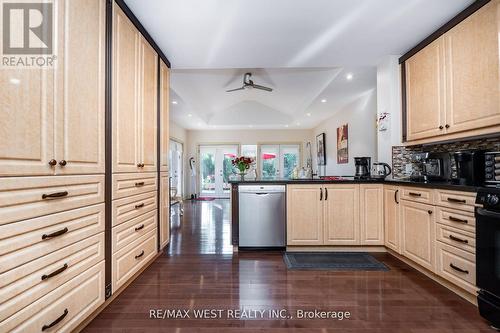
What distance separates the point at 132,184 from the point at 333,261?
7.28 feet

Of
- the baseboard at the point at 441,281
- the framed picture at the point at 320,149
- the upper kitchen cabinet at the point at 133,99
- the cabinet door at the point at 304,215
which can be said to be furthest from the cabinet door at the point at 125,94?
the framed picture at the point at 320,149

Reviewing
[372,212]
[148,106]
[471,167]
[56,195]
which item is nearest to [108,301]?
[56,195]

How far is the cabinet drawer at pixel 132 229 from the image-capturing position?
1908 millimetres

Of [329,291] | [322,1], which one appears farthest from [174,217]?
[322,1]

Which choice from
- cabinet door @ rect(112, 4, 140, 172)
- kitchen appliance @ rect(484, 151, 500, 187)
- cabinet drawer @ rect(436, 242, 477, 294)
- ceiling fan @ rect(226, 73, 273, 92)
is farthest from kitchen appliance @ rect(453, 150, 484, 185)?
ceiling fan @ rect(226, 73, 273, 92)

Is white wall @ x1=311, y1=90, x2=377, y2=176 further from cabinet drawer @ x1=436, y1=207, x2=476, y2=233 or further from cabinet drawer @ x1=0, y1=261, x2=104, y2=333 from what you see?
cabinet drawer @ x1=0, y1=261, x2=104, y2=333

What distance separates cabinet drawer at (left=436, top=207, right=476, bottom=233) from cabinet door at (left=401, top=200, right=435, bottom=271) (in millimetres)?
86

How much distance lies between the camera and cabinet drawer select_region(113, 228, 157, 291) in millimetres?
1921

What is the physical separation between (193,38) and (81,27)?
1264 mm

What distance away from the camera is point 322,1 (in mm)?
2043

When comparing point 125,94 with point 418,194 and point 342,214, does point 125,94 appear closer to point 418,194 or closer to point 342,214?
point 342,214

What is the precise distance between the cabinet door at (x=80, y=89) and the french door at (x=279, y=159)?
7.56m

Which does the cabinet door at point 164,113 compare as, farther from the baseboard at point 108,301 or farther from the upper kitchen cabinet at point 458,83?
the upper kitchen cabinet at point 458,83

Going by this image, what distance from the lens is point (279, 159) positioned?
30.1ft
